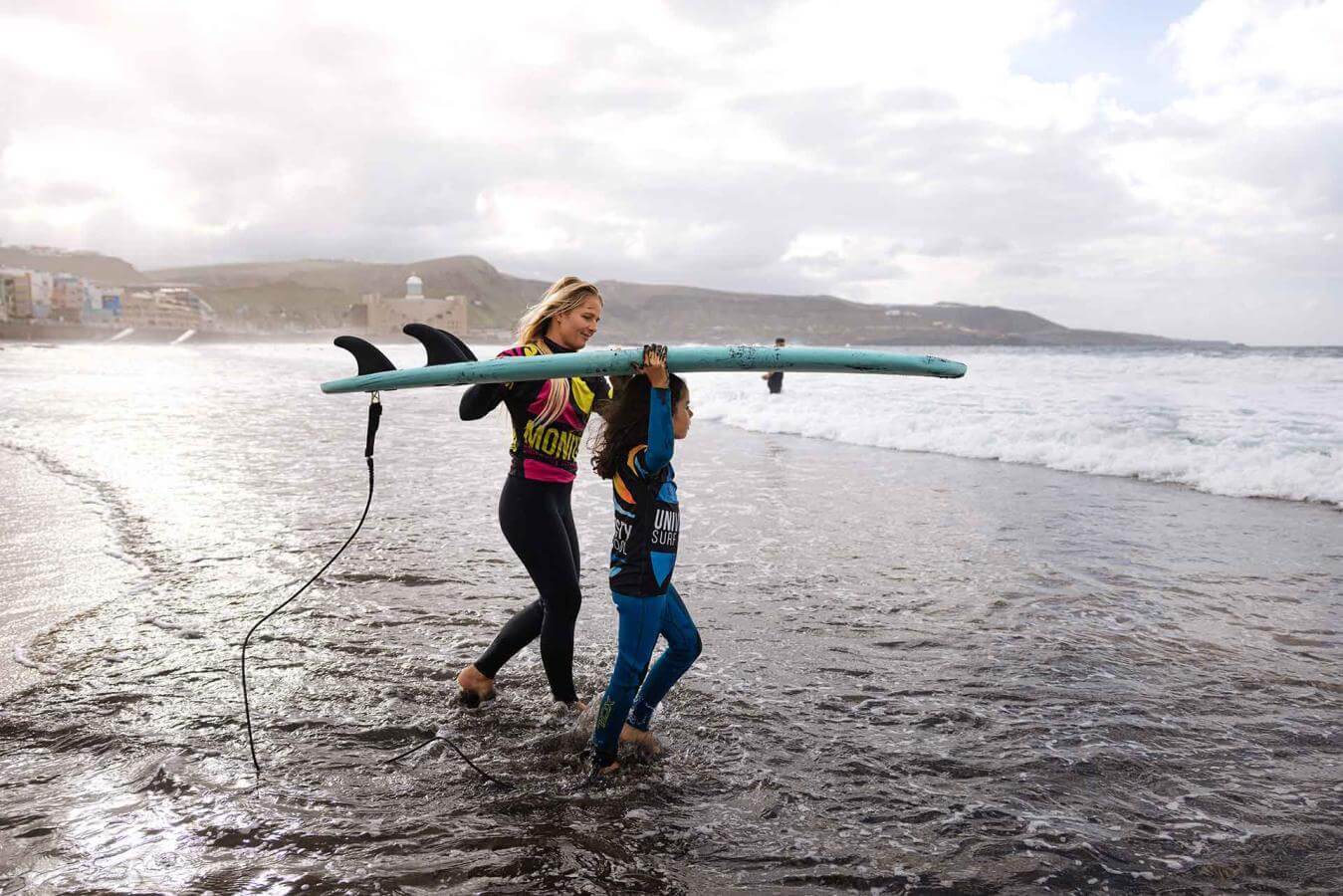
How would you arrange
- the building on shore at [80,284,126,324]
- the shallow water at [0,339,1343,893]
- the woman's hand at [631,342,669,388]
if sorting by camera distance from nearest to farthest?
the shallow water at [0,339,1343,893]
the woman's hand at [631,342,669,388]
the building on shore at [80,284,126,324]

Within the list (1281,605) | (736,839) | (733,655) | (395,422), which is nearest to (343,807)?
(736,839)

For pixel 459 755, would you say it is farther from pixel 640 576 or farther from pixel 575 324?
pixel 575 324

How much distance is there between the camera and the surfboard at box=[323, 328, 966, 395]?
3580mm

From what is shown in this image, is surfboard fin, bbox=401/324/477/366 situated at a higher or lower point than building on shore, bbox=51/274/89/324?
lower

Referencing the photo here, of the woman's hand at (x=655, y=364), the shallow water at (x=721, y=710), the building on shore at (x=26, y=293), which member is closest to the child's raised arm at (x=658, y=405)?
the woman's hand at (x=655, y=364)

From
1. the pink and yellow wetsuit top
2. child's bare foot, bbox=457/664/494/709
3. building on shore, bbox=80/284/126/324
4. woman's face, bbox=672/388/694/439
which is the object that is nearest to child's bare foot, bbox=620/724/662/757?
child's bare foot, bbox=457/664/494/709

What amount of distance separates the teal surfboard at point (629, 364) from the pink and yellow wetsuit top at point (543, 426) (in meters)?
0.22

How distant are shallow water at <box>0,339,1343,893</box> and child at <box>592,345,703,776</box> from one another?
0.36 m

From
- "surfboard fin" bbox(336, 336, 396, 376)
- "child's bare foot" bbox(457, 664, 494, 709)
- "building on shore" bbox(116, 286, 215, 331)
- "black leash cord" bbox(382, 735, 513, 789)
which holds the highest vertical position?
"building on shore" bbox(116, 286, 215, 331)

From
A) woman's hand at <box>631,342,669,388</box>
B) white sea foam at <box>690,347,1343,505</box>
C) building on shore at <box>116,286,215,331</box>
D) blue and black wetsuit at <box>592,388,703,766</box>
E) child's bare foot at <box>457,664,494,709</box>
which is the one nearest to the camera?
woman's hand at <box>631,342,669,388</box>

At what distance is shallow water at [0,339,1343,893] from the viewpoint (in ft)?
10.1

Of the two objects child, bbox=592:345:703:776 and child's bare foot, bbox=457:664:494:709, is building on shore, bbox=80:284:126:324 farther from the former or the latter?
child, bbox=592:345:703:776

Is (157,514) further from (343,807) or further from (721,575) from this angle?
(343,807)

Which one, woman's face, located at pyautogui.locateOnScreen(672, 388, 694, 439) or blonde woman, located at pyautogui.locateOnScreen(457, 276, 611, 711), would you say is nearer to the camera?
woman's face, located at pyautogui.locateOnScreen(672, 388, 694, 439)
